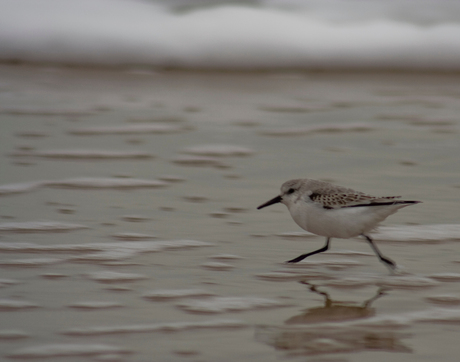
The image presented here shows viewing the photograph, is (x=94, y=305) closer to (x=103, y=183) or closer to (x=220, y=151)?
(x=103, y=183)

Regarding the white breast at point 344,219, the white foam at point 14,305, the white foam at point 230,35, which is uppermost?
the white foam at point 230,35

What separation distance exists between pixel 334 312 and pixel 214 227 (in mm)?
932

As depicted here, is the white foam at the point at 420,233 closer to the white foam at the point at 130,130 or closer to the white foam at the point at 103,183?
the white foam at the point at 103,183

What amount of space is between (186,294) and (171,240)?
0.59 m

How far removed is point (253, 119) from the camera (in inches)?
202

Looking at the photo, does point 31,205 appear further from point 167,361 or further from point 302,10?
point 302,10

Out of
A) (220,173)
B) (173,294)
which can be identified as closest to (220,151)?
(220,173)

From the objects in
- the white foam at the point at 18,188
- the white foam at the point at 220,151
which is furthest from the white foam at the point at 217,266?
the white foam at the point at 220,151

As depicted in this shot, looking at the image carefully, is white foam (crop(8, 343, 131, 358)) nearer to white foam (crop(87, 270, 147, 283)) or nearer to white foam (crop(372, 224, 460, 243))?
white foam (crop(87, 270, 147, 283))

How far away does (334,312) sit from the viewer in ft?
7.82

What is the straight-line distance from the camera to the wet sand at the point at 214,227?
85.4 inches

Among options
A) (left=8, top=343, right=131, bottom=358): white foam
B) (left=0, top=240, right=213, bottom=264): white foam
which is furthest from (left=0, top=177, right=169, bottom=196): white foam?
(left=8, top=343, right=131, bottom=358): white foam

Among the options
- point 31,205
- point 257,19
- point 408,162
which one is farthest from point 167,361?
point 257,19

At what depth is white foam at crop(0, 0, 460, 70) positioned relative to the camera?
7.06 m
